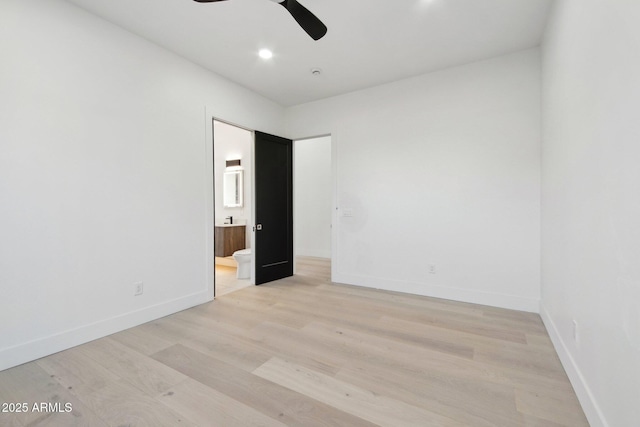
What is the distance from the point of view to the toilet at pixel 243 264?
14.3ft

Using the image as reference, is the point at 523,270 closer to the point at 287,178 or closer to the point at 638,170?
the point at 638,170

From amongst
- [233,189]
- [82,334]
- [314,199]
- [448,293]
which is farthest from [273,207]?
[448,293]

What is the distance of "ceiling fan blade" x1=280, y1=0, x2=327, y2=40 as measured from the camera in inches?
75.3

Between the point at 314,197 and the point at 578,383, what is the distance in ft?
17.5

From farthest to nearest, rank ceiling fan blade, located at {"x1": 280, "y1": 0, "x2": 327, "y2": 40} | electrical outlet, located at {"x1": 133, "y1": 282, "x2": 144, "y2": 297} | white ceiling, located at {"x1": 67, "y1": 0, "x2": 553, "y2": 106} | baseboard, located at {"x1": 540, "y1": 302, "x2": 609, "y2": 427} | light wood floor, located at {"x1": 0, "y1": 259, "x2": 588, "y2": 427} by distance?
1. electrical outlet, located at {"x1": 133, "y1": 282, "x2": 144, "y2": 297}
2. white ceiling, located at {"x1": 67, "y1": 0, "x2": 553, "y2": 106}
3. ceiling fan blade, located at {"x1": 280, "y1": 0, "x2": 327, "y2": 40}
4. light wood floor, located at {"x1": 0, "y1": 259, "x2": 588, "y2": 427}
5. baseboard, located at {"x1": 540, "y1": 302, "x2": 609, "y2": 427}

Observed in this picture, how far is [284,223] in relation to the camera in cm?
450

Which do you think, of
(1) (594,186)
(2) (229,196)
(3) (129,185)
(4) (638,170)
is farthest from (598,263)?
(2) (229,196)

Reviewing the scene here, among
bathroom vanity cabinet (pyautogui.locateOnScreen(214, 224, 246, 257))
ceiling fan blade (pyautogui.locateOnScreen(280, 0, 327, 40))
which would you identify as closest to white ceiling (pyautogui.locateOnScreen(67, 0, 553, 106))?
ceiling fan blade (pyautogui.locateOnScreen(280, 0, 327, 40))

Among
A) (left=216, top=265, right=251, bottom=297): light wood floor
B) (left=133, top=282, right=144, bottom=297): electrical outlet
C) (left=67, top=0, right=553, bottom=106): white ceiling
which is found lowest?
(left=216, top=265, right=251, bottom=297): light wood floor

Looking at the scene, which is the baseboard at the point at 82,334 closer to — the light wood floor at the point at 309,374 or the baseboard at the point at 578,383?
the light wood floor at the point at 309,374

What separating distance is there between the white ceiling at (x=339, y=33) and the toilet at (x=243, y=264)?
2.55 m

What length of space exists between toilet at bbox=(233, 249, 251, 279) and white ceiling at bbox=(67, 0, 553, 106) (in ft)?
8.37

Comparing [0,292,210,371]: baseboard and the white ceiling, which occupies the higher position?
the white ceiling

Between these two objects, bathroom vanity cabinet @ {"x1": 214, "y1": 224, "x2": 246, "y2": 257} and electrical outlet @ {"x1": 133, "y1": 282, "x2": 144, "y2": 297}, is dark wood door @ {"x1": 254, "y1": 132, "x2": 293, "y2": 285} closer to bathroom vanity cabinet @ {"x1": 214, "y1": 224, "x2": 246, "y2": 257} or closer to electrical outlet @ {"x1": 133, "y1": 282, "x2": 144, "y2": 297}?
bathroom vanity cabinet @ {"x1": 214, "y1": 224, "x2": 246, "y2": 257}
